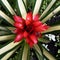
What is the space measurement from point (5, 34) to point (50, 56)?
0.27m

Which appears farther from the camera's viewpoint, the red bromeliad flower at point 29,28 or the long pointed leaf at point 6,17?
the long pointed leaf at point 6,17

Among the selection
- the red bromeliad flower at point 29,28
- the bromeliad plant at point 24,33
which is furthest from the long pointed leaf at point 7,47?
the red bromeliad flower at point 29,28

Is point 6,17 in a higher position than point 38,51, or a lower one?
higher

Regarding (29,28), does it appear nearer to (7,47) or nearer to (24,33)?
(24,33)

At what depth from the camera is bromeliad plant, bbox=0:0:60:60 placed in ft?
Answer: 3.18

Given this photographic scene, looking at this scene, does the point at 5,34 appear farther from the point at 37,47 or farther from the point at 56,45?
the point at 56,45

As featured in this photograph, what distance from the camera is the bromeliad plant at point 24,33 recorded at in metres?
0.97

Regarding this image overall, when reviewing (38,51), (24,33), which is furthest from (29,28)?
(38,51)

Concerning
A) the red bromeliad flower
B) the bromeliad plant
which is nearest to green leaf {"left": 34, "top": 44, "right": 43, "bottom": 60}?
the bromeliad plant

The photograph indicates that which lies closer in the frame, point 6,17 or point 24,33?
point 24,33

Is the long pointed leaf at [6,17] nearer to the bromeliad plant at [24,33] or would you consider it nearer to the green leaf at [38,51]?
the bromeliad plant at [24,33]

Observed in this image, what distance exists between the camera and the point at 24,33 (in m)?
0.96

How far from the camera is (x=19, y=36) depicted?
98cm

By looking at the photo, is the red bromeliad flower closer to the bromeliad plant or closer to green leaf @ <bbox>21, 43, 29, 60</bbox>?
the bromeliad plant
